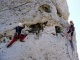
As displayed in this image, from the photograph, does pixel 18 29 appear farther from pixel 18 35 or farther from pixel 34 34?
pixel 34 34

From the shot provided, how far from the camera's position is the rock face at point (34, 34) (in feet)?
34.6

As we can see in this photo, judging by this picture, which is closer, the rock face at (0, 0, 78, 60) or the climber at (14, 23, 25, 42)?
the rock face at (0, 0, 78, 60)

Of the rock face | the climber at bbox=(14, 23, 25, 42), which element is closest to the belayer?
the climber at bbox=(14, 23, 25, 42)

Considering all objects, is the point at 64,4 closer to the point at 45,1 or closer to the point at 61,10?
the point at 61,10

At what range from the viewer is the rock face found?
10.6 meters

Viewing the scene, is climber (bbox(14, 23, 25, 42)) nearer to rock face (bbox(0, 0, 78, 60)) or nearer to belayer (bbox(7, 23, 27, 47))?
belayer (bbox(7, 23, 27, 47))

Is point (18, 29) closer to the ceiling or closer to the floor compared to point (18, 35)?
closer to the ceiling

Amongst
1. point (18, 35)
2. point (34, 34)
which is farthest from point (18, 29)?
point (34, 34)

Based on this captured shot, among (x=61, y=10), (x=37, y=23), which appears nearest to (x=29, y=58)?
(x=37, y=23)

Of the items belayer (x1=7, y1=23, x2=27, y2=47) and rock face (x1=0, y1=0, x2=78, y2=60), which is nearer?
rock face (x1=0, y1=0, x2=78, y2=60)

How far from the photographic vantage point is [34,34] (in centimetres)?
1134

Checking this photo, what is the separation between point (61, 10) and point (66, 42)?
236cm

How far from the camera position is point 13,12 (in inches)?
476

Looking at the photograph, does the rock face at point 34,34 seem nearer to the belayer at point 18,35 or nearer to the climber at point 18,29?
the belayer at point 18,35
